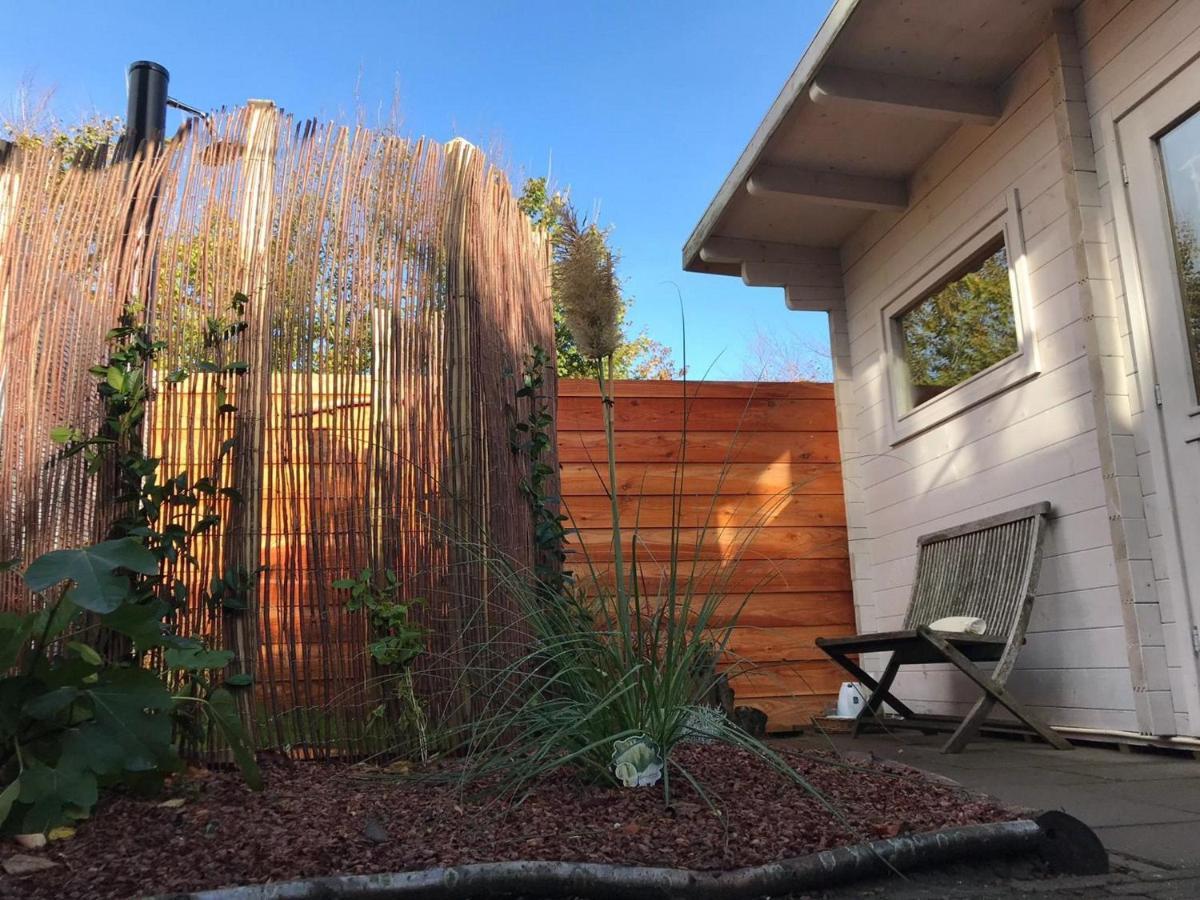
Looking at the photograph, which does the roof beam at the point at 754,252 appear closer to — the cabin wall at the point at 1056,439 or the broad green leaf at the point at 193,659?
the cabin wall at the point at 1056,439

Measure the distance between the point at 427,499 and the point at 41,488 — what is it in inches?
39.1

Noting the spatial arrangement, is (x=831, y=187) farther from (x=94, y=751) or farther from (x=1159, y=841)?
(x=94, y=751)

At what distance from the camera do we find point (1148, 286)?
10.3 feet

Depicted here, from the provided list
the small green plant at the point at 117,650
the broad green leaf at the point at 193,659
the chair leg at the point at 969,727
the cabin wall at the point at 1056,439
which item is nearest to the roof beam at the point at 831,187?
the cabin wall at the point at 1056,439

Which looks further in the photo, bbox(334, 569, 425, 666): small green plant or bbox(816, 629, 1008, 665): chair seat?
bbox(816, 629, 1008, 665): chair seat

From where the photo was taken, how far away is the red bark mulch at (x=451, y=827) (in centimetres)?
158

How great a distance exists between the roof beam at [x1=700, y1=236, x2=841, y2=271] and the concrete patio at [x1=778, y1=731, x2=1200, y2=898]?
263 centimetres

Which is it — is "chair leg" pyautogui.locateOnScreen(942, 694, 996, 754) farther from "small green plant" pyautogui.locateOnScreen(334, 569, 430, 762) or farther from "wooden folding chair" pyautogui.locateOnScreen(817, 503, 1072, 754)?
"small green plant" pyautogui.locateOnScreen(334, 569, 430, 762)

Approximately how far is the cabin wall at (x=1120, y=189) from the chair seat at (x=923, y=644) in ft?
1.75

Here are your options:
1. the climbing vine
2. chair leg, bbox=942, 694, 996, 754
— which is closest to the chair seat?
chair leg, bbox=942, 694, 996, 754

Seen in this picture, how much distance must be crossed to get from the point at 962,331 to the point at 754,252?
1362 mm

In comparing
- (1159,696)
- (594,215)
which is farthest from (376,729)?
(1159,696)

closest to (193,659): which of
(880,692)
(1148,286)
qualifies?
(880,692)

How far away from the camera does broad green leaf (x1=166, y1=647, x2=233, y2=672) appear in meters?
2.15
